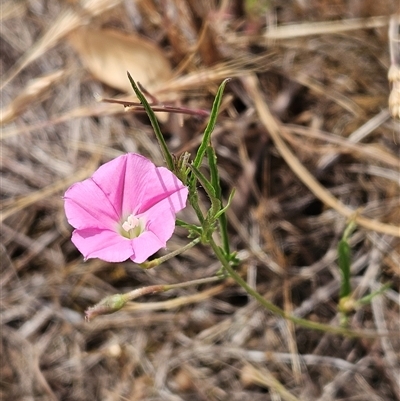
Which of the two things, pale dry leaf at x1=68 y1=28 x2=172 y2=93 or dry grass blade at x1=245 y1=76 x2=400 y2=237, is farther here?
pale dry leaf at x1=68 y1=28 x2=172 y2=93

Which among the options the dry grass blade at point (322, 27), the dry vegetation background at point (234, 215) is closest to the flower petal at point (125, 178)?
the dry vegetation background at point (234, 215)

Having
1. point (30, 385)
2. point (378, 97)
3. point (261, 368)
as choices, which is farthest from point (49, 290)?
point (378, 97)

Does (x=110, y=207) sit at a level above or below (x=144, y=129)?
above

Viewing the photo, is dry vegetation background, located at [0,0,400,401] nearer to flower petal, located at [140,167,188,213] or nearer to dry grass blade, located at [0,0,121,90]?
dry grass blade, located at [0,0,121,90]

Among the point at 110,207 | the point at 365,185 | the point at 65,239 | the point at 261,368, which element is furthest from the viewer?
the point at 65,239

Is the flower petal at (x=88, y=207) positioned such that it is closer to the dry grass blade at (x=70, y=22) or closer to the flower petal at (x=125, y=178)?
the flower petal at (x=125, y=178)

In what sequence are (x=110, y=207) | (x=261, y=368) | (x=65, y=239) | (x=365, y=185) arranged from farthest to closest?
(x=65, y=239) < (x=365, y=185) < (x=261, y=368) < (x=110, y=207)

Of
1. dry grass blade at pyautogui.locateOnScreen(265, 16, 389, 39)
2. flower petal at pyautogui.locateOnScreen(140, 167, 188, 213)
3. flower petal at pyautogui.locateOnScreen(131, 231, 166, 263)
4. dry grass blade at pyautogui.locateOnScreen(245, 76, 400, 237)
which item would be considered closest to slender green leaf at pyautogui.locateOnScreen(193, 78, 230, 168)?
flower petal at pyautogui.locateOnScreen(140, 167, 188, 213)

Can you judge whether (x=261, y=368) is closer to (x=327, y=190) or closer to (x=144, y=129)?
(x=327, y=190)
